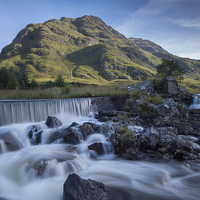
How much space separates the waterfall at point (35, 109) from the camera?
9938 mm

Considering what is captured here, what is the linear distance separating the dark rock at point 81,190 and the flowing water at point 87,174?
650 millimetres

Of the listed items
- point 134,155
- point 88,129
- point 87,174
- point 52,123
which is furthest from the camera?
point 52,123

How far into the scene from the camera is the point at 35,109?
1111cm

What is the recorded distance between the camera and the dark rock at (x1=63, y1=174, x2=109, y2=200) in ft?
11.3

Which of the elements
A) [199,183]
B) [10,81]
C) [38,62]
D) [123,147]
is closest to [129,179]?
[123,147]

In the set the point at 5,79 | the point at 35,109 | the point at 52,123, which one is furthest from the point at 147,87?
the point at 5,79

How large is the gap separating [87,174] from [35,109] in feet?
25.1

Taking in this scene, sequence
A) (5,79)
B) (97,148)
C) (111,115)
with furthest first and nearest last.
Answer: (5,79) < (111,115) < (97,148)

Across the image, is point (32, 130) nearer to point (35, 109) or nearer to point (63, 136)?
point (63, 136)

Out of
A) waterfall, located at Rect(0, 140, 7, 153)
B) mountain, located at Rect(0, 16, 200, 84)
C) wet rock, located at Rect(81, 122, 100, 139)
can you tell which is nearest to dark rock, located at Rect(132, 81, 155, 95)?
wet rock, located at Rect(81, 122, 100, 139)

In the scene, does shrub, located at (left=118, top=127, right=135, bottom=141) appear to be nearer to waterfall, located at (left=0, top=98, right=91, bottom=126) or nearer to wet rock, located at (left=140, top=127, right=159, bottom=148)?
wet rock, located at (left=140, top=127, right=159, bottom=148)

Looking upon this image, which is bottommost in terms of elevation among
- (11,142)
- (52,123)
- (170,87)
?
(11,142)

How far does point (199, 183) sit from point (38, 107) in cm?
1081

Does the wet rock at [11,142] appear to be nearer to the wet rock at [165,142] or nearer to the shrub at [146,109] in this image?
the wet rock at [165,142]
